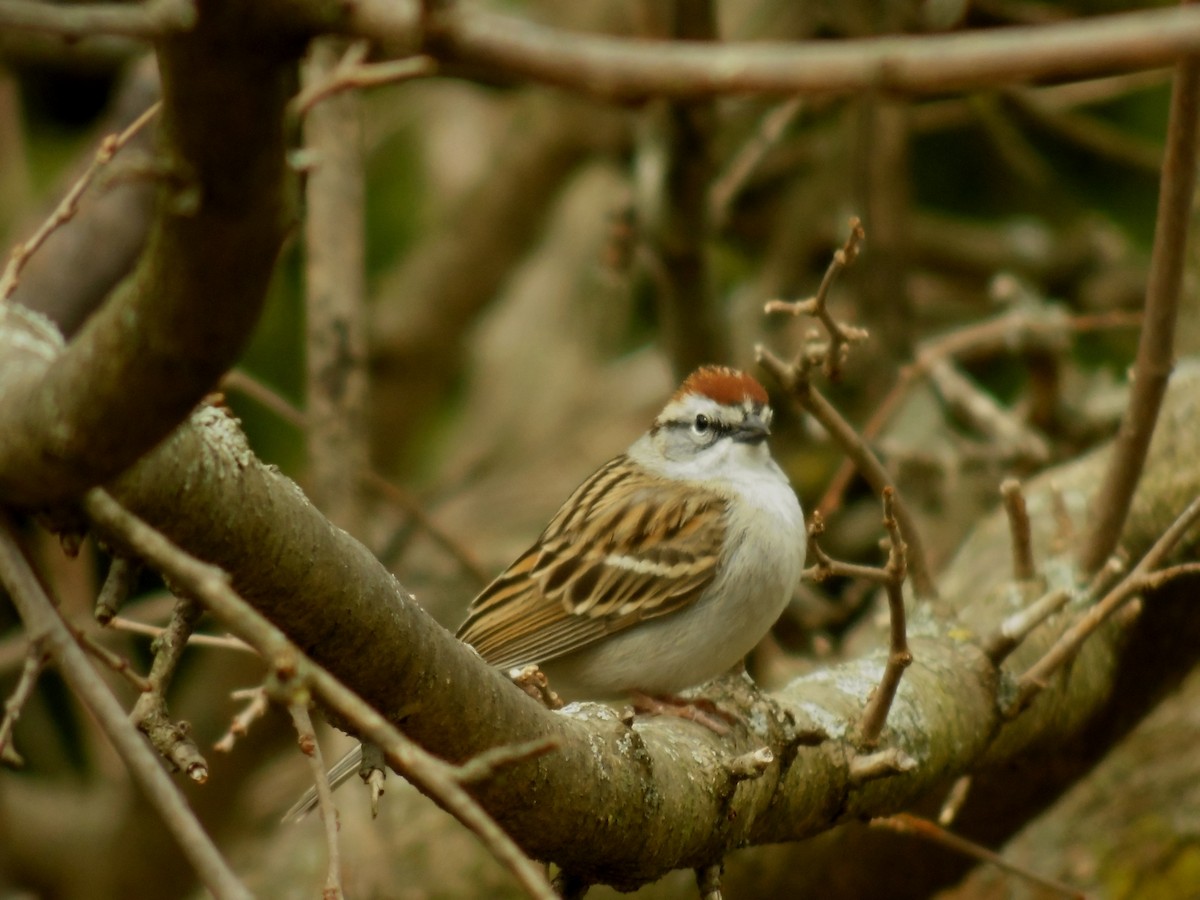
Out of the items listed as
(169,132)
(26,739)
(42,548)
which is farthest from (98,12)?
(26,739)

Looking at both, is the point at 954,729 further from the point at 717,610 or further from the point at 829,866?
the point at 829,866

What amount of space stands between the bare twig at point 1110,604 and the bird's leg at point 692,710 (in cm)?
57

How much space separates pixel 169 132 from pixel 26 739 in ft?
16.8

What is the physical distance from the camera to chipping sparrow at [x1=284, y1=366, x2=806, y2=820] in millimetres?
3193

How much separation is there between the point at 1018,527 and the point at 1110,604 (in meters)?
0.52

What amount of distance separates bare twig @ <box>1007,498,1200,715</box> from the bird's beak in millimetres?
1019

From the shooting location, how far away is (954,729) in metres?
2.77

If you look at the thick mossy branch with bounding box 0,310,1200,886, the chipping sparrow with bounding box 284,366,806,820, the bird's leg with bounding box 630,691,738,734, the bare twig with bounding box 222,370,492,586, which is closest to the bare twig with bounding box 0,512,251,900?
the thick mossy branch with bounding box 0,310,1200,886

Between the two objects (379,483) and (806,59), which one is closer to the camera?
(806,59)

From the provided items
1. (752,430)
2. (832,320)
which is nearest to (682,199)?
(752,430)

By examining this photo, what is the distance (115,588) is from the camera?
5.03 feet

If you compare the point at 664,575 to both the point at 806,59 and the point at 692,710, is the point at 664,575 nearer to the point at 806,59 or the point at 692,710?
the point at 692,710

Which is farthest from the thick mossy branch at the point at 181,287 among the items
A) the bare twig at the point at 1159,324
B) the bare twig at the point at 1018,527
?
the bare twig at the point at 1018,527

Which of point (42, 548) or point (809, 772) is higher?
point (809, 772)
